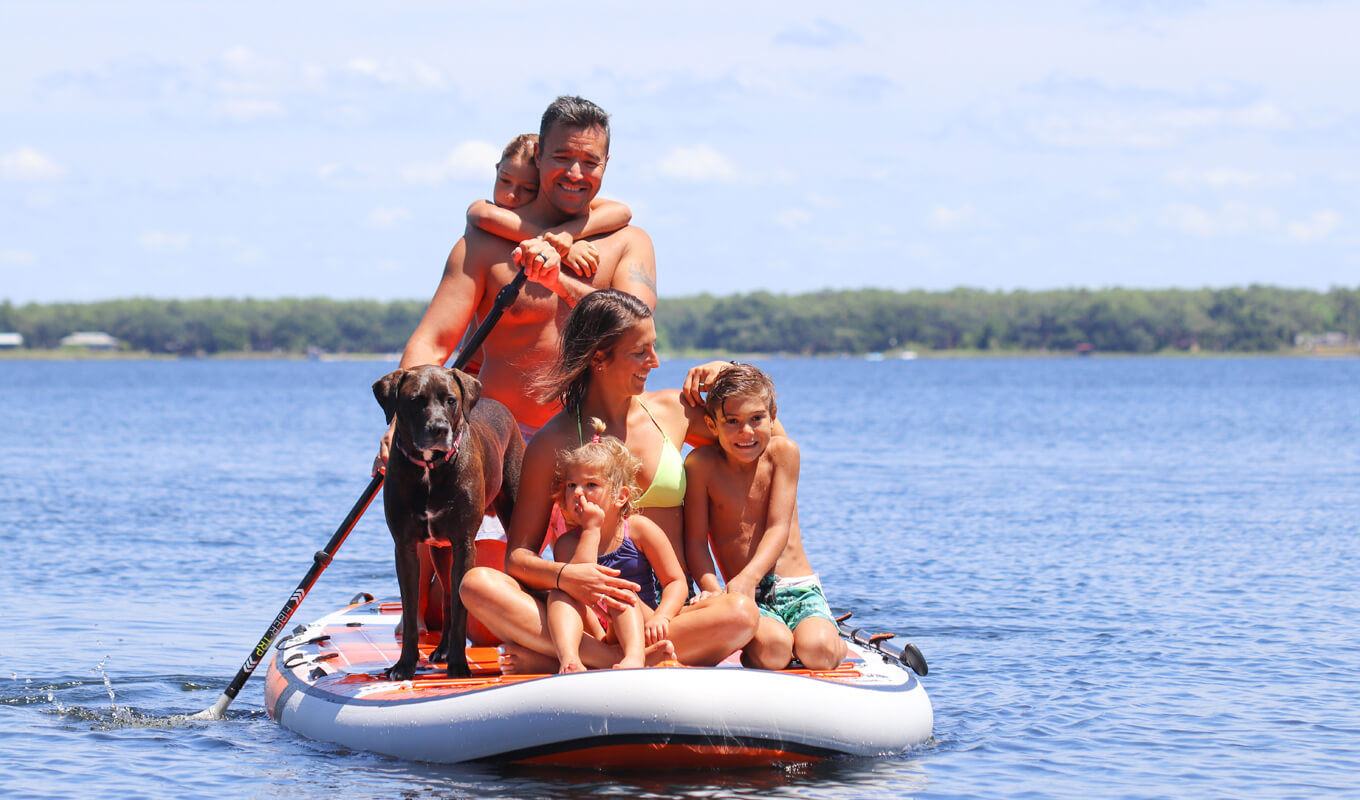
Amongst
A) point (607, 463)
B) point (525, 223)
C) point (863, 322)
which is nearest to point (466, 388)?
point (607, 463)

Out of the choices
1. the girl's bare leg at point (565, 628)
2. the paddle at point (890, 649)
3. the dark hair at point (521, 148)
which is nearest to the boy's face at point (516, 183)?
the dark hair at point (521, 148)

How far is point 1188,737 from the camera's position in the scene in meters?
8.37

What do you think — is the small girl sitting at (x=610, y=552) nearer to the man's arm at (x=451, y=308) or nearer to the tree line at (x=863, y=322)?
the man's arm at (x=451, y=308)

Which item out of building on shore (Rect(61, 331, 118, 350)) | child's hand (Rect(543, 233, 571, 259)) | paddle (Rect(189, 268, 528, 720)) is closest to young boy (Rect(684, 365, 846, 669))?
child's hand (Rect(543, 233, 571, 259))

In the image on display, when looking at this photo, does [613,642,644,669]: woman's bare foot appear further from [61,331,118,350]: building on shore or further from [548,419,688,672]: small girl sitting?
[61,331,118,350]: building on shore

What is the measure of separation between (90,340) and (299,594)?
155466 millimetres

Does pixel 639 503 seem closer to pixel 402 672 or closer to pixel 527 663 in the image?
pixel 527 663

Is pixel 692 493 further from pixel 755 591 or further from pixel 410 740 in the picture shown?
pixel 410 740

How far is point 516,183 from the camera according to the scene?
24.7 ft

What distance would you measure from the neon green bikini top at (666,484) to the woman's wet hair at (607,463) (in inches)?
5.7

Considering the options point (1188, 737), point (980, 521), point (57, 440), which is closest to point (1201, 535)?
point (980, 521)

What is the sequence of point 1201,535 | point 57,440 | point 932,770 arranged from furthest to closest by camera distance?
point 57,440 < point 1201,535 < point 932,770

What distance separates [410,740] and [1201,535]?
1338 centimetres

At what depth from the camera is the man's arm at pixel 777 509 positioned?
663 cm
